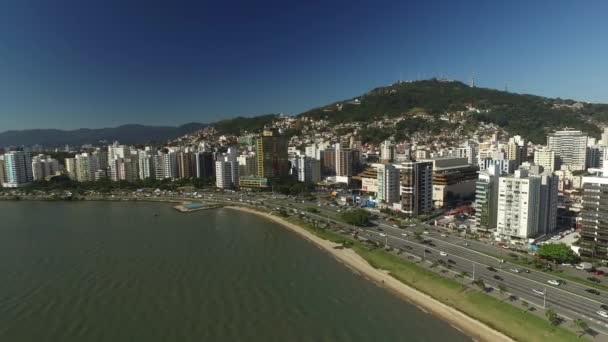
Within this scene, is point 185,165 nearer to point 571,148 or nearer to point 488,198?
point 488,198

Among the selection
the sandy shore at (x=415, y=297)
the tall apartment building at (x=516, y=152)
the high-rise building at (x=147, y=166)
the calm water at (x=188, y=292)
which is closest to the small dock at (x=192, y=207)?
the calm water at (x=188, y=292)

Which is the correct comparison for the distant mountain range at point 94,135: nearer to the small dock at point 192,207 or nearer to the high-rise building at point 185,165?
the high-rise building at point 185,165

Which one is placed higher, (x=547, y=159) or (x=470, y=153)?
(x=470, y=153)

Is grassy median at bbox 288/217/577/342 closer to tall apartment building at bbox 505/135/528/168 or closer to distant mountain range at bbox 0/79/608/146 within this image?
tall apartment building at bbox 505/135/528/168

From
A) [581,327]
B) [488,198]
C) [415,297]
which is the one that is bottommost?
[415,297]

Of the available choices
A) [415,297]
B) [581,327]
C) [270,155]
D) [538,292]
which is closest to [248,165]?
[270,155]
